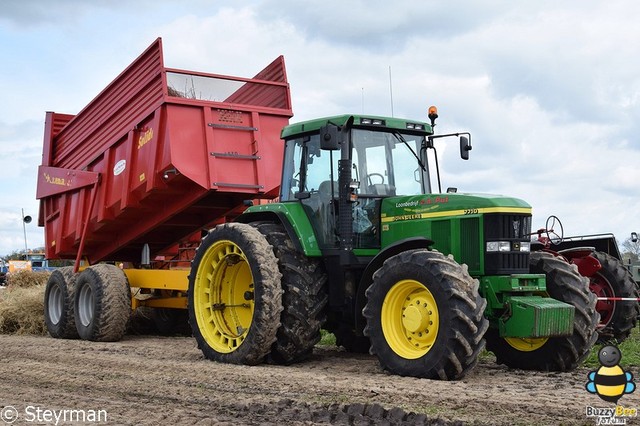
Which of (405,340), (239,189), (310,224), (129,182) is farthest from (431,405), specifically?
(129,182)

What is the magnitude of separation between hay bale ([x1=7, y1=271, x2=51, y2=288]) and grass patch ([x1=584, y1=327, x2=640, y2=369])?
36.3 ft

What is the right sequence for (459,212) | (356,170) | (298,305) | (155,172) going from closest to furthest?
(459,212) → (298,305) → (356,170) → (155,172)

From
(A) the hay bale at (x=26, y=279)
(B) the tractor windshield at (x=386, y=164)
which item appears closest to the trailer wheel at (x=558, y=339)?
(B) the tractor windshield at (x=386, y=164)

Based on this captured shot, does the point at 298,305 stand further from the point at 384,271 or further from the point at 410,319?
the point at 410,319

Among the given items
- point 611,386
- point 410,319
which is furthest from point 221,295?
point 611,386

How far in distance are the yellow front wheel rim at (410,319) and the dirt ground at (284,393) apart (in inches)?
13.2

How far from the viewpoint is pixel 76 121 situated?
1308cm

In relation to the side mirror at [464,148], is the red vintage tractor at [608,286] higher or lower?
lower

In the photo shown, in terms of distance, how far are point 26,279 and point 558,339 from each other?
1200 centimetres

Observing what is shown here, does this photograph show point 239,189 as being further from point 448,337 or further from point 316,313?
point 448,337

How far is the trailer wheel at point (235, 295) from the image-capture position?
829 cm

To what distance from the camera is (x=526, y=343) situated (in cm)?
801

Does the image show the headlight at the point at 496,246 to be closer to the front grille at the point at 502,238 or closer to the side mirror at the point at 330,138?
the front grille at the point at 502,238

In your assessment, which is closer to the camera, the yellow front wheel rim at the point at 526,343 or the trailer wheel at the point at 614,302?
the yellow front wheel rim at the point at 526,343
